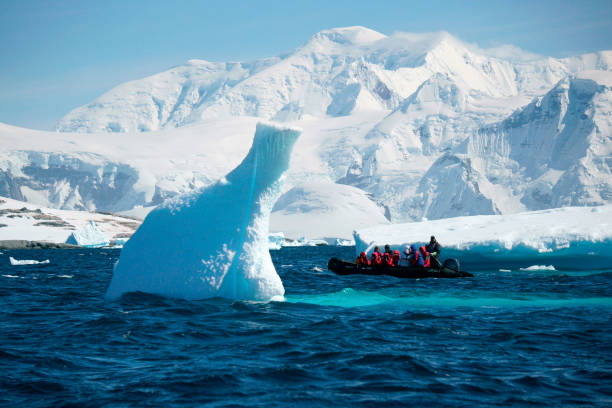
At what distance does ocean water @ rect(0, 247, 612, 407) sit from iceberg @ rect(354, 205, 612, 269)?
11802mm

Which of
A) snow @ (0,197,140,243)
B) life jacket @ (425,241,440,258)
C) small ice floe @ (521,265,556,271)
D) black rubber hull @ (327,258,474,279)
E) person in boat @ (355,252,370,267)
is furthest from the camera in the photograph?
snow @ (0,197,140,243)

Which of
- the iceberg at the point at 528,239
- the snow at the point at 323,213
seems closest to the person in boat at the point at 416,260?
the iceberg at the point at 528,239

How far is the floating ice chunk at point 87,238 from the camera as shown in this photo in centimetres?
9794

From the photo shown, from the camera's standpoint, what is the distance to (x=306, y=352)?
10805mm

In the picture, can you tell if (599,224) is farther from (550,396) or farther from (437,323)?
(550,396)

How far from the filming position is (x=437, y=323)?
45.4 ft

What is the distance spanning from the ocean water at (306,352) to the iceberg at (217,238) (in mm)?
433

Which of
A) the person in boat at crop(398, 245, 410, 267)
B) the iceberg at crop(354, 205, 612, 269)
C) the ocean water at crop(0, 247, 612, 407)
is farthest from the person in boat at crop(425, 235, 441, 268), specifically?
the ocean water at crop(0, 247, 612, 407)

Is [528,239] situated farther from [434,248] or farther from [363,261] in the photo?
[363,261]

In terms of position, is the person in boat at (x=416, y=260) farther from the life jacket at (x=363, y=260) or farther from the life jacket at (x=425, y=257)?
the life jacket at (x=363, y=260)

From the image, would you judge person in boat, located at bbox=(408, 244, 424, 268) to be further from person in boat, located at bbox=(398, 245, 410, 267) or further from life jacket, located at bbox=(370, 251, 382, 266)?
life jacket, located at bbox=(370, 251, 382, 266)

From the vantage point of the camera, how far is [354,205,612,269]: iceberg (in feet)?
95.5

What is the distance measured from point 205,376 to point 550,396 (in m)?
4.70

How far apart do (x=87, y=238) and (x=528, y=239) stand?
3297 inches
